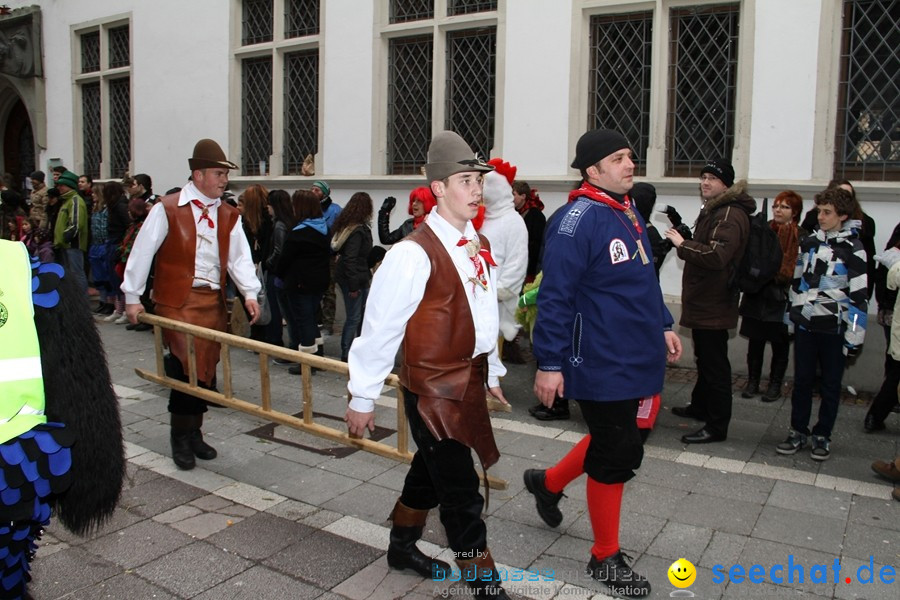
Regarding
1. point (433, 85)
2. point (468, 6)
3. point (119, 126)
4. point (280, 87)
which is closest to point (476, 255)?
point (433, 85)

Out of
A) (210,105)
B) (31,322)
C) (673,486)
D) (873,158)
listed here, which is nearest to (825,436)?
(673,486)

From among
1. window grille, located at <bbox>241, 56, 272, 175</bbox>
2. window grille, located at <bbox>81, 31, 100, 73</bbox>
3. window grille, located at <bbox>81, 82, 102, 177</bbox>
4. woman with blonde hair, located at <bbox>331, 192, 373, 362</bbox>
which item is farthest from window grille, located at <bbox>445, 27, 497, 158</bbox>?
window grille, located at <bbox>81, 82, 102, 177</bbox>

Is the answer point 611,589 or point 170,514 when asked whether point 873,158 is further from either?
point 170,514

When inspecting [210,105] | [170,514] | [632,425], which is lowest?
[170,514]

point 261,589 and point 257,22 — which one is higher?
point 257,22

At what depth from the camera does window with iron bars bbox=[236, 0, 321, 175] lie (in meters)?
11.1

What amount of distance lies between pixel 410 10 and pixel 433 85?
3.63 ft

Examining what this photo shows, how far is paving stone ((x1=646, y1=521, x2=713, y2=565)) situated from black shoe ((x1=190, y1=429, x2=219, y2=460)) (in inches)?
113

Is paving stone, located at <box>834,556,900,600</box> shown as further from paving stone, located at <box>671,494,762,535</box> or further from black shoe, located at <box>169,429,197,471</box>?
black shoe, located at <box>169,429,197,471</box>

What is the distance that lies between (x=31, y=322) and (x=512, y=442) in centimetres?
394

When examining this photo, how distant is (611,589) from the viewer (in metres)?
3.46

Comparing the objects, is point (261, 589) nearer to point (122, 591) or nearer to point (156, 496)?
point (122, 591)

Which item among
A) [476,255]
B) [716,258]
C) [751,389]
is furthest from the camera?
[751,389]

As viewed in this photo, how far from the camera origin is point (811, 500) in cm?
456
